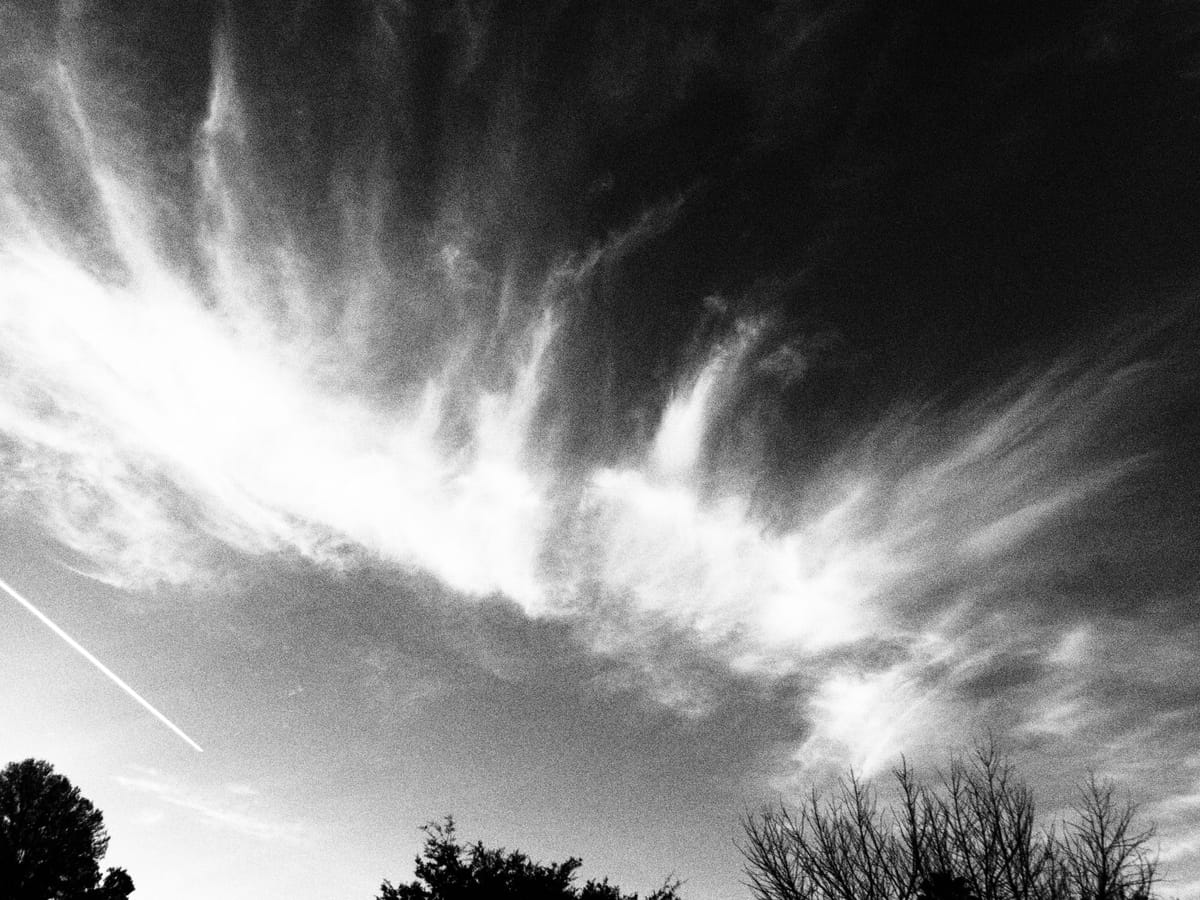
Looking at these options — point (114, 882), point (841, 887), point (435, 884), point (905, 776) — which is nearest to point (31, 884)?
point (114, 882)

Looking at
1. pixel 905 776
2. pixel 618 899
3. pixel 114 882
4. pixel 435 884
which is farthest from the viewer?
pixel 114 882

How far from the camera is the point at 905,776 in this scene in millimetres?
16391

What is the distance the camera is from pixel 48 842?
34.6 m

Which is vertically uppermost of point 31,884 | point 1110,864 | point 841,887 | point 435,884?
point 1110,864

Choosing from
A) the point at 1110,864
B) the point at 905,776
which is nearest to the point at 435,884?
the point at 905,776

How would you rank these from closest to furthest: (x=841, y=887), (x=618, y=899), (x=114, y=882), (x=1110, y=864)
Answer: (x=1110, y=864) → (x=841, y=887) → (x=618, y=899) → (x=114, y=882)

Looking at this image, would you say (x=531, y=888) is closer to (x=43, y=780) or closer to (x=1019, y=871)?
(x=1019, y=871)

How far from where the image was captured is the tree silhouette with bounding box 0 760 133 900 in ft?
108

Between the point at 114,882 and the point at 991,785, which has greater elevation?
the point at 991,785

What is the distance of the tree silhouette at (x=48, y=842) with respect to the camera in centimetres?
3288

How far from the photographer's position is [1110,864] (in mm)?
12992

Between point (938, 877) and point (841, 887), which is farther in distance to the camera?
point (841, 887)

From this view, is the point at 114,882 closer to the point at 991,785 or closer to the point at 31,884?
the point at 31,884

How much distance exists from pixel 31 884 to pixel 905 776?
5161 cm
